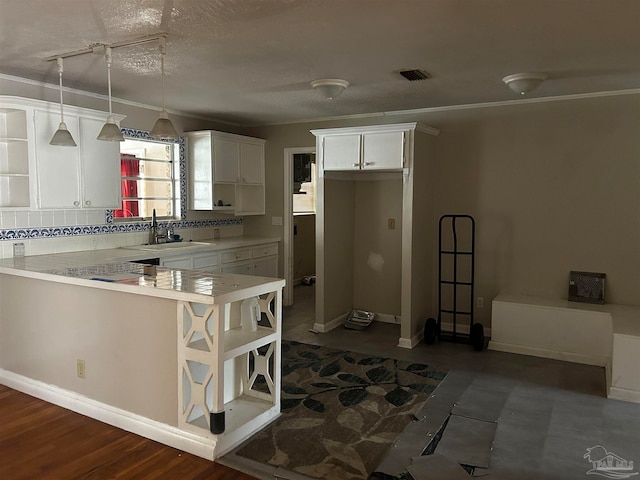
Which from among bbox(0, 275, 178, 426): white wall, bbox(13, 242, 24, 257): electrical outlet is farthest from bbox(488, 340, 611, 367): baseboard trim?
bbox(13, 242, 24, 257): electrical outlet

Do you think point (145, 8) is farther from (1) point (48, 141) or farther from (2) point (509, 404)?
(2) point (509, 404)

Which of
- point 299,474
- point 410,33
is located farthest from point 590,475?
point 410,33

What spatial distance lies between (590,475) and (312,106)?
13.2 ft

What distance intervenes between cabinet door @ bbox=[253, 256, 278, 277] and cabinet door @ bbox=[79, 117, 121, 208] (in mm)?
1949

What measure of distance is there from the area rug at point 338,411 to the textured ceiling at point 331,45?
2.42m

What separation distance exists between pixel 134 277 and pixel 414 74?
8.49 feet

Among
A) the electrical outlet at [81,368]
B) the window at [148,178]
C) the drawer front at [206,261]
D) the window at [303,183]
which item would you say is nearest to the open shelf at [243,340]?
the electrical outlet at [81,368]

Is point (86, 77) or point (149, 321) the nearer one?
point (149, 321)

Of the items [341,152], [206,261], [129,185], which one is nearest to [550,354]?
[341,152]

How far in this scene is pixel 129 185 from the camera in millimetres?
5250

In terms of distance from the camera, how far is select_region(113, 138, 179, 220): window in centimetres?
519

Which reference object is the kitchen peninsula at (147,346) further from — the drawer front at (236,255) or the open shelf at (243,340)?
the drawer front at (236,255)

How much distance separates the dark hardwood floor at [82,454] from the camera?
2.56 m

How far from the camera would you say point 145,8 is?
2.54m
